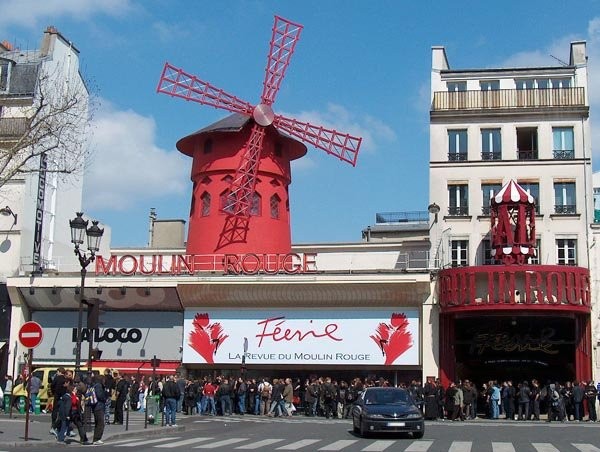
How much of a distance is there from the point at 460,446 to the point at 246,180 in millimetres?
17747

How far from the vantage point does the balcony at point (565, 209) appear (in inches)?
1149

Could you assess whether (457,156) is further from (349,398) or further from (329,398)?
(329,398)

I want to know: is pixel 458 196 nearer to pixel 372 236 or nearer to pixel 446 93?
pixel 446 93

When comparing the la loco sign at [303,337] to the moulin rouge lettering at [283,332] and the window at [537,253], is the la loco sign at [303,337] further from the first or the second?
the window at [537,253]

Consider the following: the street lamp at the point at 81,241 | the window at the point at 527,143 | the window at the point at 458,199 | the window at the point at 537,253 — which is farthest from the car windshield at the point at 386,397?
the window at the point at 527,143

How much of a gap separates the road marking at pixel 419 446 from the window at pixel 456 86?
17.6 metres

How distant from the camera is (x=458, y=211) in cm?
3009

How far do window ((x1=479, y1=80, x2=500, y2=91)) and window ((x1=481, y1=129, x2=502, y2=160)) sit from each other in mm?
1619

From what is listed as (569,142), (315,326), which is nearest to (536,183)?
(569,142)

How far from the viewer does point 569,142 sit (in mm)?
29734

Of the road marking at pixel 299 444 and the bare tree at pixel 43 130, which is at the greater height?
the bare tree at pixel 43 130

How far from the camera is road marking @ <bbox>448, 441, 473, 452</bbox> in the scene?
14.3 metres

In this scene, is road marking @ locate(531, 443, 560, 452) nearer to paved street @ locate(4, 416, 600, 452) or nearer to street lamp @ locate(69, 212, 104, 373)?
paved street @ locate(4, 416, 600, 452)

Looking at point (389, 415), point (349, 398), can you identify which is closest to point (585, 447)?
point (389, 415)
